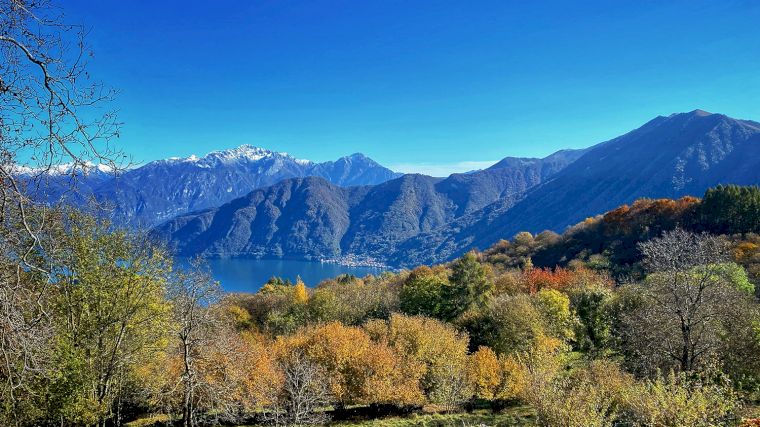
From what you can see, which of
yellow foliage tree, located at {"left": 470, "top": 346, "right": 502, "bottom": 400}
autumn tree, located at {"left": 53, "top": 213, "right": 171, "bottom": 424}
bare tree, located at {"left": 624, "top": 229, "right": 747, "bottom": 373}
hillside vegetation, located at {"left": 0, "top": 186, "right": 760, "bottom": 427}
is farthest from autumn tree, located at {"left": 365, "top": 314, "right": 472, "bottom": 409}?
autumn tree, located at {"left": 53, "top": 213, "right": 171, "bottom": 424}

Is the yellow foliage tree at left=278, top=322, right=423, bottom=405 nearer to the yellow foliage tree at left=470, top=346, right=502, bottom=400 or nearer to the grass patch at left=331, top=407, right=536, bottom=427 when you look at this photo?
the grass patch at left=331, top=407, right=536, bottom=427

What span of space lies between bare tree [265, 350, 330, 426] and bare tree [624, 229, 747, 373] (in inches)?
816

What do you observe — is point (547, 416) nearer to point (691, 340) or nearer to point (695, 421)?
point (695, 421)

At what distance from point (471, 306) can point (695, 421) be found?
3772 cm

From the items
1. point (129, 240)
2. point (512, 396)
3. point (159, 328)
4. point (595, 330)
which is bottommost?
point (512, 396)

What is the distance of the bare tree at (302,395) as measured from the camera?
95.5ft

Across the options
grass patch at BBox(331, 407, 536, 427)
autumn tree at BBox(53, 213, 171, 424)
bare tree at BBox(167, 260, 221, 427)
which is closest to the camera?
autumn tree at BBox(53, 213, 171, 424)

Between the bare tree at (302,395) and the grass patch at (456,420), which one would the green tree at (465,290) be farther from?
the bare tree at (302,395)

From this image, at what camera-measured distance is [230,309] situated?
196 ft

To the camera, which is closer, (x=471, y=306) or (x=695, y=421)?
(x=695, y=421)

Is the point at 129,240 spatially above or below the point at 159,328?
above

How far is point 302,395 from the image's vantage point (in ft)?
96.9

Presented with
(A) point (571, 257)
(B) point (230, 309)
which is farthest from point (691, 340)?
(A) point (571, 257)

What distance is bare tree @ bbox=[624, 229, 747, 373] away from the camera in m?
22.8
